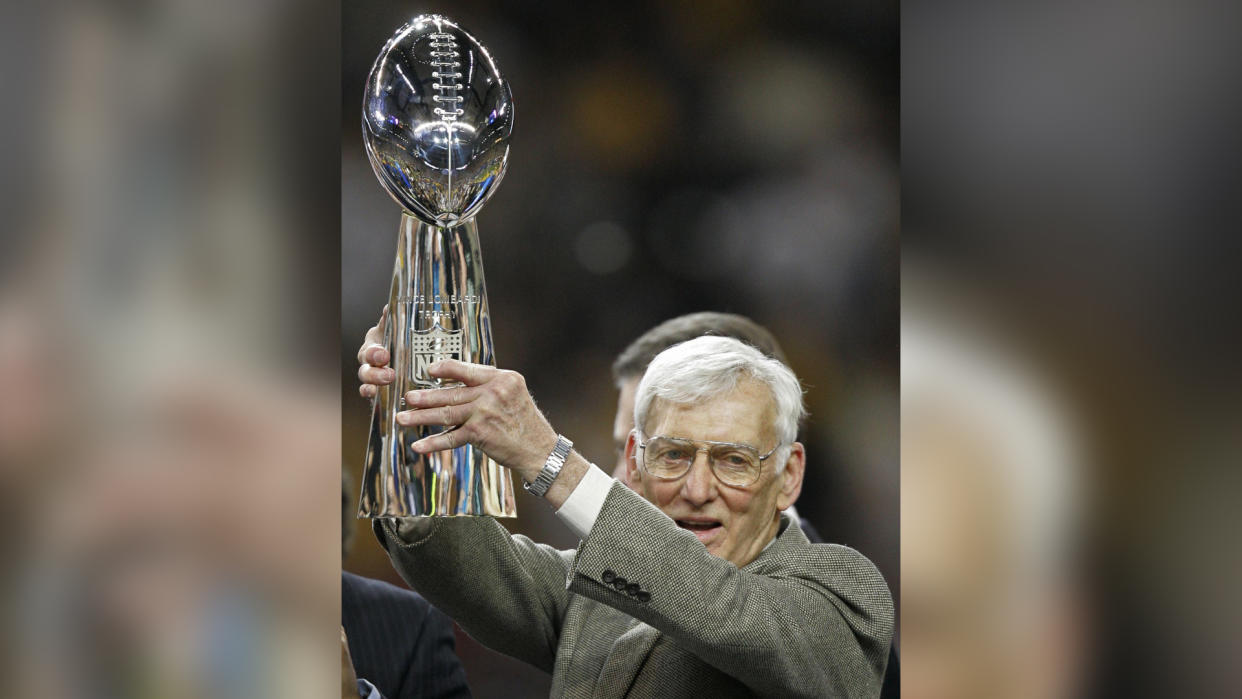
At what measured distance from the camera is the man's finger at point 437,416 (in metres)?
1.09

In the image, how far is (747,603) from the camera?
1446mm

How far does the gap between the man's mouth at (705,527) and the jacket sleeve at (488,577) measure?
20 cm

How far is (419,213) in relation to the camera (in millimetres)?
1142

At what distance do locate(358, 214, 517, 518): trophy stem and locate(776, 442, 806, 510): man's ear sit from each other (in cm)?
77

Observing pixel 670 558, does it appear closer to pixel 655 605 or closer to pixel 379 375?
pixel 655 605

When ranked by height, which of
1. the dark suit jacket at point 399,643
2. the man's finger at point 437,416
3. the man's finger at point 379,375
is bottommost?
the dark suit jacket at point 399,643

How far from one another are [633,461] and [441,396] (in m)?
0.89
